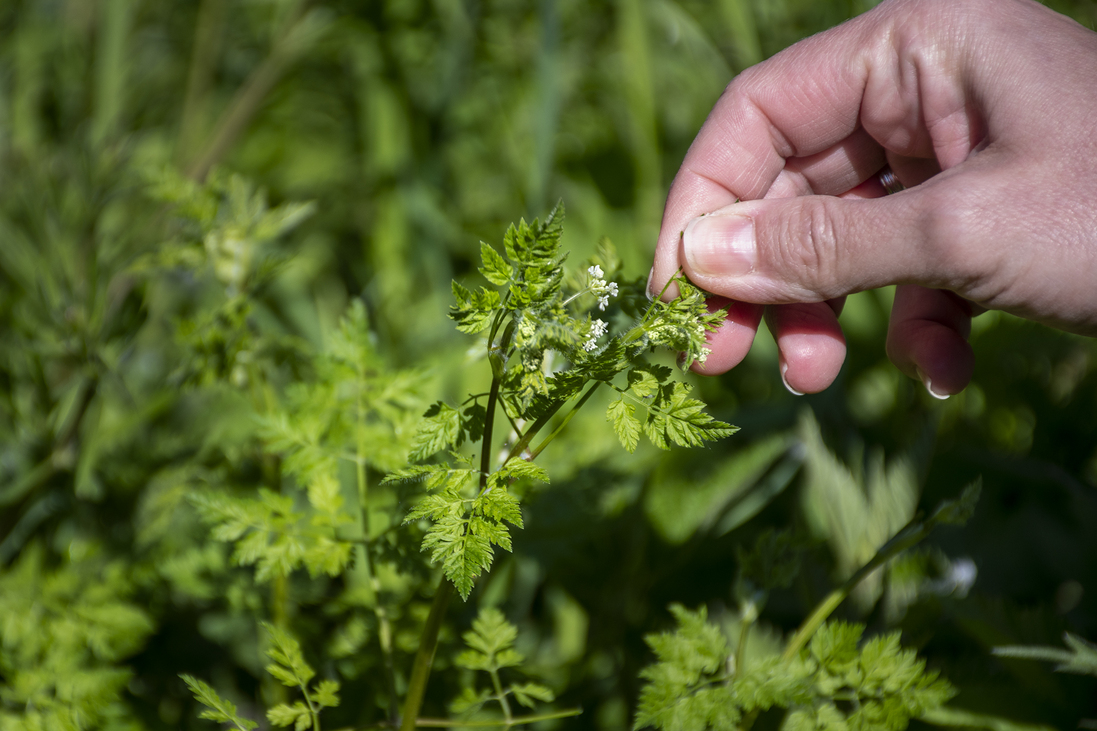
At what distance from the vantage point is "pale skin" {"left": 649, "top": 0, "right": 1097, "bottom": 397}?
2.74 feet

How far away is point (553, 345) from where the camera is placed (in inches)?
27.0

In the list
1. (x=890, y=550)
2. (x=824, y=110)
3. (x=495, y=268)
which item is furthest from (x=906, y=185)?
(x=495, y=268)

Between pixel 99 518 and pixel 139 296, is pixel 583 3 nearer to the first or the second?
pixel 139 296

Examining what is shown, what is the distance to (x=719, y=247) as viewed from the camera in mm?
918

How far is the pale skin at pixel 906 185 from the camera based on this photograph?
84cm

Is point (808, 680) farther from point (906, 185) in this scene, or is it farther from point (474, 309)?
point (906, 185)

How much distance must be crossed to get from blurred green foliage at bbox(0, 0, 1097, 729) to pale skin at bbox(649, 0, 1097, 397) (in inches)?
7.9

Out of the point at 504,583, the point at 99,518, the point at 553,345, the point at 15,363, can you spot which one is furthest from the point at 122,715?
the point at 553,345

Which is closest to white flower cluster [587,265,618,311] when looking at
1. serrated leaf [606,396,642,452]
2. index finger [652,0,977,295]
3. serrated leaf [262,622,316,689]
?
serrated leaf [606,396,642,452]

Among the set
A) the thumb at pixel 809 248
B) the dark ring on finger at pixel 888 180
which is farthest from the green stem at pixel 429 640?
the dark ring on finger at pixel 888 180

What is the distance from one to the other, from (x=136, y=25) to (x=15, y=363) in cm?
123

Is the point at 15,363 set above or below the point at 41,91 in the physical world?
below

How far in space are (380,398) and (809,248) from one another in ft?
1.93

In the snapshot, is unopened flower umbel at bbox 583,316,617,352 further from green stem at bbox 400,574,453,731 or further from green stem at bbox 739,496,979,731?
green stem at bbox 739,496,979,731
